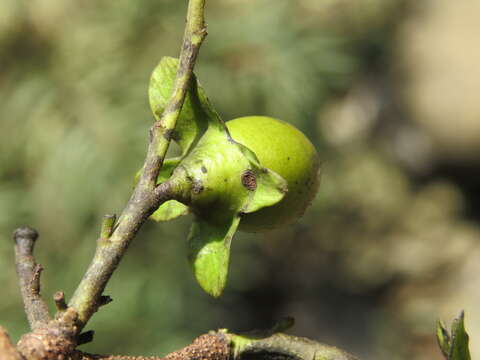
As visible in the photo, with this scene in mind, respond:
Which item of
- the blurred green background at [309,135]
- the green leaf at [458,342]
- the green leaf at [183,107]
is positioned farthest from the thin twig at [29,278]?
the blurred green background at [309,135]

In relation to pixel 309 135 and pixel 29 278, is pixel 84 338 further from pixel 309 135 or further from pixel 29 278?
pixel 309 135

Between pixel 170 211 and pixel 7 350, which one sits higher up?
pixel 170 211

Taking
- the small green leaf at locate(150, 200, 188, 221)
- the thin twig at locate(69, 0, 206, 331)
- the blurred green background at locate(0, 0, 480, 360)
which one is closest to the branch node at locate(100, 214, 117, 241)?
the thin twig at locate(69, 0, 206, 331)

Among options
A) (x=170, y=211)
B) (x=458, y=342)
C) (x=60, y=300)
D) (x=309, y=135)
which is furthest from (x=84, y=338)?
(x=309, y=135)

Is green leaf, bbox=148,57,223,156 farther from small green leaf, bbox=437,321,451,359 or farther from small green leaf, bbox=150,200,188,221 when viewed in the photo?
small green leaf, bbox=437,321,451,359

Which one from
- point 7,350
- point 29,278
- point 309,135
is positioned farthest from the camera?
point 309,135

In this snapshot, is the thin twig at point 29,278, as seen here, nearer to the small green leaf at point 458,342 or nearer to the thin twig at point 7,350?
the thin twig at point 7,350
